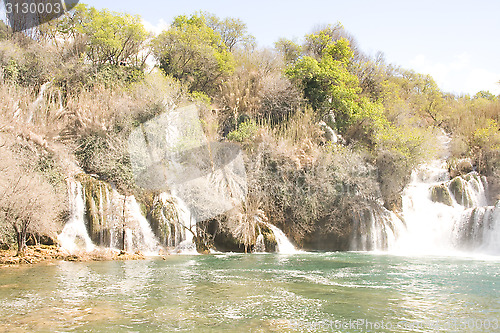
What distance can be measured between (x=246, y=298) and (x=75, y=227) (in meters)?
10.8

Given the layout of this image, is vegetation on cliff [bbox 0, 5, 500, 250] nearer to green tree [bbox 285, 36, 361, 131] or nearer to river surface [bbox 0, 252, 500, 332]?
green tree [bbox 285, 36, 361, 131]

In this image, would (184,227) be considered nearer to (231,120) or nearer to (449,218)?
(231,120)

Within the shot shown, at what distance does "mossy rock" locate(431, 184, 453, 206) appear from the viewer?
23.1 m

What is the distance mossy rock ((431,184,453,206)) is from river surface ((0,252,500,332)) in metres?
10.0

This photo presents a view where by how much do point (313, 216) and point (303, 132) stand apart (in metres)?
5.48

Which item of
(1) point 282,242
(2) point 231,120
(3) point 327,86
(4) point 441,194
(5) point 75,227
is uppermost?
(3) point 327,86

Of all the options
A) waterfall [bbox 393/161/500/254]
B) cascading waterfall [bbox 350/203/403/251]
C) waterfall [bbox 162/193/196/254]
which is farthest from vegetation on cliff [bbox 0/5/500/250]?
waterfall [bbox 162/193/196/254]

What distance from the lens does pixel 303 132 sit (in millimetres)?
24469

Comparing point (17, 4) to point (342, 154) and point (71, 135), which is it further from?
point (342, 154)

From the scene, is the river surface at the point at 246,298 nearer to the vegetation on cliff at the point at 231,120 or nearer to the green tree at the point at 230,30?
the vegetation on cliff at the point at 231,120

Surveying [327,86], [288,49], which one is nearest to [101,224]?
[327,86]

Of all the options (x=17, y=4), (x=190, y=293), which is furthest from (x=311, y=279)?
(x=17, y=4)

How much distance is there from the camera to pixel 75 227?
1694 centimetres

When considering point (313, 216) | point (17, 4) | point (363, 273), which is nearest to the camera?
point (363, 273)
